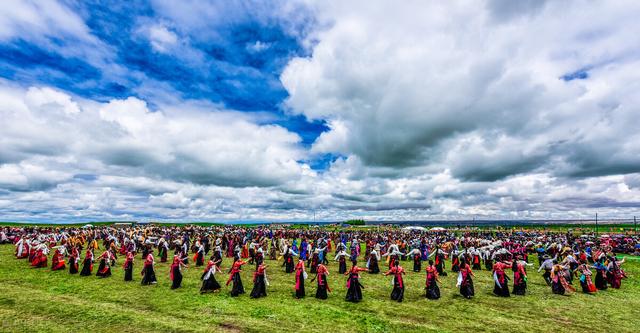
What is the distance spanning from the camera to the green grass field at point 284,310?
10719 millimetres

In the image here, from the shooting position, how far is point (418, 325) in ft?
36.2

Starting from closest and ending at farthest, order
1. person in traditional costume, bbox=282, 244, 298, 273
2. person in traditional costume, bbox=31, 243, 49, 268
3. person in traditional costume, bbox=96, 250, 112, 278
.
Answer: person in traditional costume, bbox=96, 250, 112, 278 < person in traditional costume, bbox=31, 243, 49, 268 < person in traditional costume, bbox=282, 244, 298, 273

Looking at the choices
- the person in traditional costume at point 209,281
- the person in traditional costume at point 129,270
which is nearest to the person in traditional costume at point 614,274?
the person in traditional costume at point 209,281

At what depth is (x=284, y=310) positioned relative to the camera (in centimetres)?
1259

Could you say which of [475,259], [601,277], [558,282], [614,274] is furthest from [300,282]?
[614,274]

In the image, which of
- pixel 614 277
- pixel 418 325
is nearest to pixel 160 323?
pixel 418 325

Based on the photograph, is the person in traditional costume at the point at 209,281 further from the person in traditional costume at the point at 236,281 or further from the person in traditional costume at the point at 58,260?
the person in traditional costume at the point at 58,260

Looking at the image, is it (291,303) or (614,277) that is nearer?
(291,303)

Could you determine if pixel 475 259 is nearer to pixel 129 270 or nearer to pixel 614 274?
pixel 614 274

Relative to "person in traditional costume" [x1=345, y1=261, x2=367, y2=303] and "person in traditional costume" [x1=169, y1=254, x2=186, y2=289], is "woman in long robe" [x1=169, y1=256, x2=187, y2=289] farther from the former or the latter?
"person in traditional costume" [x1=345, y1=261, x2=367, y2=303]

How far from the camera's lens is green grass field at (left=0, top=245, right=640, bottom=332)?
10719 millimetres

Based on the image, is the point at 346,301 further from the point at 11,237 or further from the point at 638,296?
the point at 11,237

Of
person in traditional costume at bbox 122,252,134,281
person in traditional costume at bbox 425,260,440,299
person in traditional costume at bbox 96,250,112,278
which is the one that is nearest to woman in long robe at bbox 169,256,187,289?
person in traditional costume at bbox 122,252,134,281

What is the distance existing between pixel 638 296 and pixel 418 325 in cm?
1296
